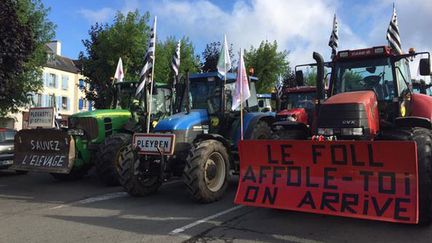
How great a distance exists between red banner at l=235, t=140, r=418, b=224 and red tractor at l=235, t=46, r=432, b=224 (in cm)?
1

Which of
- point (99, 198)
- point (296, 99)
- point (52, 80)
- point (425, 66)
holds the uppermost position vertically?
point (52, 80)

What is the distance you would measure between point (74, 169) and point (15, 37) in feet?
12.2

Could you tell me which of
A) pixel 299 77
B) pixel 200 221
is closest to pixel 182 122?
pixel 299 77

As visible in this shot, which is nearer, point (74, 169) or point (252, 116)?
point (252, 116)

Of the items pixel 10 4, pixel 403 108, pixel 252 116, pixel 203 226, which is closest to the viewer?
pixel 203 226

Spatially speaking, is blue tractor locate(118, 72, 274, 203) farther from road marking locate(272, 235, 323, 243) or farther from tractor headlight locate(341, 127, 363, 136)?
tractor headlight locate(341, 127, 363, 136)

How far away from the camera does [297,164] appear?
732 cm

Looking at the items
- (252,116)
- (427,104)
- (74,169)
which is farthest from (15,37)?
(427,104)

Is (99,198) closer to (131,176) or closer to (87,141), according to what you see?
(131,176)

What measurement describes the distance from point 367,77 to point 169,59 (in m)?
17.0

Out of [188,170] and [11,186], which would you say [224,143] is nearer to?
[188,170]

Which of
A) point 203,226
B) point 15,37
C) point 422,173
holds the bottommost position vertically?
point 203,226

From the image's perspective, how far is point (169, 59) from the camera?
971 inches

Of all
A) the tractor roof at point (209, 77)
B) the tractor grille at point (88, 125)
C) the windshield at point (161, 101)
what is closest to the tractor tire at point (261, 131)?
the tractor roof at point (209, 77)
